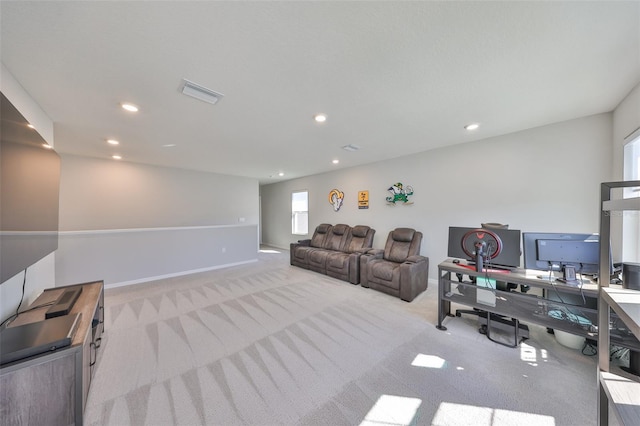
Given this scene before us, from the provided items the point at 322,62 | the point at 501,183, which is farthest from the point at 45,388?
the point at 501,183

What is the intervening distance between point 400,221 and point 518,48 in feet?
11.3

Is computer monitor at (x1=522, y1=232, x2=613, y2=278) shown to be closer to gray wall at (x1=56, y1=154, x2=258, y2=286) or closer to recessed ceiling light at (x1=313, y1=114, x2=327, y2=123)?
recessed ceiling light at (x1=313, y1=114, x2=327, y2=123)

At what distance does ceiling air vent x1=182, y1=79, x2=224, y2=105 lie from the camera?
2.05 meters

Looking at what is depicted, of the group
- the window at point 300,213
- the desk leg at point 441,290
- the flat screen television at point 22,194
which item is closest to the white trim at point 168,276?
the window at point 300,213

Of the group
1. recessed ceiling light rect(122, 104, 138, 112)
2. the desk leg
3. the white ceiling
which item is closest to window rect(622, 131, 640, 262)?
the white ceiling

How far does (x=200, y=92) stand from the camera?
7.11 feet

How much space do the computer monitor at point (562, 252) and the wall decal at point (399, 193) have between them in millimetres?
2461

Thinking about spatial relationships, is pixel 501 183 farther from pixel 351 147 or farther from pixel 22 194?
pixel 22 194

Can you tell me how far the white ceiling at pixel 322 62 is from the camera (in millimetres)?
1336

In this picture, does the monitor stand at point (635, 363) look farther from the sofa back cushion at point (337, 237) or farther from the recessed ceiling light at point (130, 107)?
the recessed ceiling light at point (130, 107)

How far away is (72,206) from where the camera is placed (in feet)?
14.5

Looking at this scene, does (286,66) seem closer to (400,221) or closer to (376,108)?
(376,108)

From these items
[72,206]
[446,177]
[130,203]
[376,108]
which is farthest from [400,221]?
[72,206]

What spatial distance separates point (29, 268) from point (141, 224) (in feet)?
11.3
